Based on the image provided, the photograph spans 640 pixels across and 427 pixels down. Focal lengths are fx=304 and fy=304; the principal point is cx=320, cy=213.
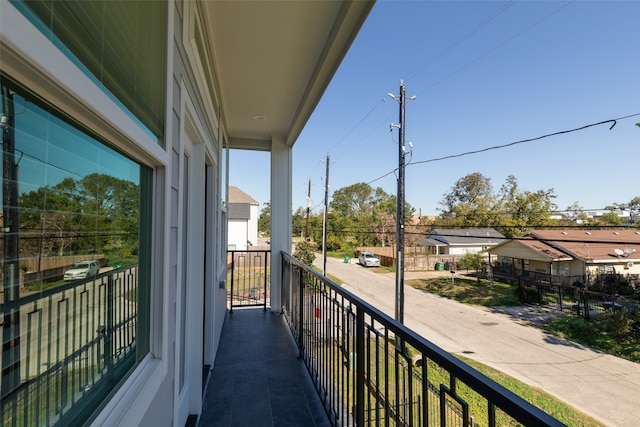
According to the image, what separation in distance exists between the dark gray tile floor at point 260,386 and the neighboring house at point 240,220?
16.0 m

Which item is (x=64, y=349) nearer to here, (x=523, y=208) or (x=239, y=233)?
(x=239, y=233)

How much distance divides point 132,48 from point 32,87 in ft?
1.32

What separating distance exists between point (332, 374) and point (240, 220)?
18468 mm

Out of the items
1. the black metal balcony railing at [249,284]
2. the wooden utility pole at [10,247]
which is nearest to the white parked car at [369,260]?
the black metal balcony railing at [249,284]

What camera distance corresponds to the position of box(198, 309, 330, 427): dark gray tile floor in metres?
1.94

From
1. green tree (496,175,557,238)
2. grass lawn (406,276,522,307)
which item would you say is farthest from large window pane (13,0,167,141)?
green tree (496,175,557,238)

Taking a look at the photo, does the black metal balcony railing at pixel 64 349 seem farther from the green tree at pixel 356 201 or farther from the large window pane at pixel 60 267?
the green tree at pixel 356 201

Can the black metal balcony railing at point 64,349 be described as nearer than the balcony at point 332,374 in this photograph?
Yes

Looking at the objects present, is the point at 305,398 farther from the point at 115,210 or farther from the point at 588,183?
the point at 588,183

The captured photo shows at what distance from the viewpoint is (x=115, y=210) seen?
0.73 metres

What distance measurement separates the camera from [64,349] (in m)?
0.52

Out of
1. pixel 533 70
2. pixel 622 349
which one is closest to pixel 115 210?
pixel 622 349

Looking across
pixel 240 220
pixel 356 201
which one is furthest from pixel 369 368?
pixel 356 201

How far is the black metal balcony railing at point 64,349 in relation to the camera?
1.31 ft
